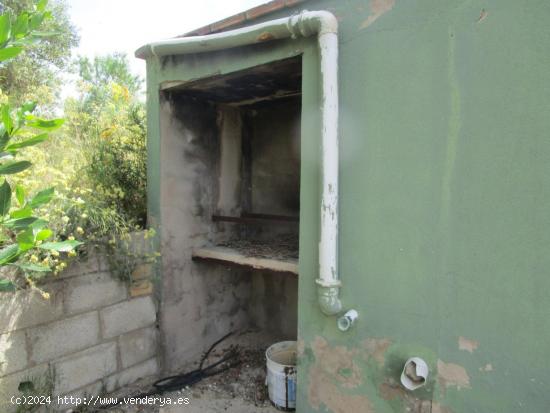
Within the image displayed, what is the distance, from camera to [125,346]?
3.36 meters

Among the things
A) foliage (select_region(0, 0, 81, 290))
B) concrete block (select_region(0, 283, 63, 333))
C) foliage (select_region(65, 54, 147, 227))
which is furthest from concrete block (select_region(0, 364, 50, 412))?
foliage (select_region(0, 0, 81, 290))

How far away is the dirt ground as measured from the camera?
322cm

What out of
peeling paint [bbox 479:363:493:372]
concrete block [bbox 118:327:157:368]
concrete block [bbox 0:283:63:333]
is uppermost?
concrete block [bbox 0:283:63:333]

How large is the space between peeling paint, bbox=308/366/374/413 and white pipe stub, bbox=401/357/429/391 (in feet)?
1.29

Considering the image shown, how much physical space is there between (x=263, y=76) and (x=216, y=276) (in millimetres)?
2430

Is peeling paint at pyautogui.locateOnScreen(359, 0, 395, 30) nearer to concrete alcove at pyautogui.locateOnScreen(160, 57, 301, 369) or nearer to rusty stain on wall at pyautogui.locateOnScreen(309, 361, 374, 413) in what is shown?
concrete alcove at pyautogui.locateOnScreen(160, 57, 301, 369)

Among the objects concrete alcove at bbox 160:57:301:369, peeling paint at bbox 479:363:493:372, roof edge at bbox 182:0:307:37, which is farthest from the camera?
concrete alcove at bbox 160:57:301:369

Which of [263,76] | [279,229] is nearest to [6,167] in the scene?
[263,76]

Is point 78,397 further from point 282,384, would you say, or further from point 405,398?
point 405,398

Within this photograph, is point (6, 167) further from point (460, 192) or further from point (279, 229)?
point (279, 229)

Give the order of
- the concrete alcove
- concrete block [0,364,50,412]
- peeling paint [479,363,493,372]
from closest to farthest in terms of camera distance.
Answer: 1. peeling paint [479,363,493,372]
2. concrete block [0,364,50,412]
3. the concrete alcove

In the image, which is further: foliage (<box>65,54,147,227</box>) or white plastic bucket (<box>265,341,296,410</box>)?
foliage (<box>65,54,147,227</box>)

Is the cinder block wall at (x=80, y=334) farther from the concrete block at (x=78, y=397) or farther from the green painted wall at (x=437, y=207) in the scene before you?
the green painted wall at (x=437, y=207)

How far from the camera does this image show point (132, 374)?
3424mm
